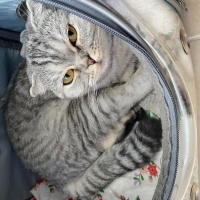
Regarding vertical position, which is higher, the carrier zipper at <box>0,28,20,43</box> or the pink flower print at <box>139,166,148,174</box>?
the carrier zipper at <box>0,28,20,43</box>

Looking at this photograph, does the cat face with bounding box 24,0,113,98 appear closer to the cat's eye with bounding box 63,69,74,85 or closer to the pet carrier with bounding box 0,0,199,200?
the cat's eye with bounding box 63,69,74,85

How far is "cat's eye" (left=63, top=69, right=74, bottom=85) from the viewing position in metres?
1.04

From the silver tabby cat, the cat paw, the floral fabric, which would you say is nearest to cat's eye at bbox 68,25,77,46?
the silver tabby cat

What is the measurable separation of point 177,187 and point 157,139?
213mm

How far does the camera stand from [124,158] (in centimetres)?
112

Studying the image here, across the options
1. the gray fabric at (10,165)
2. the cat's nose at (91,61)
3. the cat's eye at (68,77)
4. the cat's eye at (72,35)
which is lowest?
the gray fabric at (10,165)

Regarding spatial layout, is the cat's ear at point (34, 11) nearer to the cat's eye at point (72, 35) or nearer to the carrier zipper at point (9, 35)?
the cat's eye at point (72, 35)

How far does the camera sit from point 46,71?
1.08m

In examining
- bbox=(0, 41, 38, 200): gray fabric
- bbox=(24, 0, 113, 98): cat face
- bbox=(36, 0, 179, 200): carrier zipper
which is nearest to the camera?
bbox=(36, 0, 179, 200): carrier zipper

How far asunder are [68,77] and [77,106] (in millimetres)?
157

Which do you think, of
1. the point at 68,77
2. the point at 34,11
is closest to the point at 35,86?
the point at 68,77

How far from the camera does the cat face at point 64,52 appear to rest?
3.21 ft

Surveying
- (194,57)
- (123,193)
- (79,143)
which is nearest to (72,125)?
(79,143)

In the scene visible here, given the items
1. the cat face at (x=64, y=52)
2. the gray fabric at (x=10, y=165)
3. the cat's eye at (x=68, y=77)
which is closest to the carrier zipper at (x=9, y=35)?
the gray fabric at (x=10, y=165)
